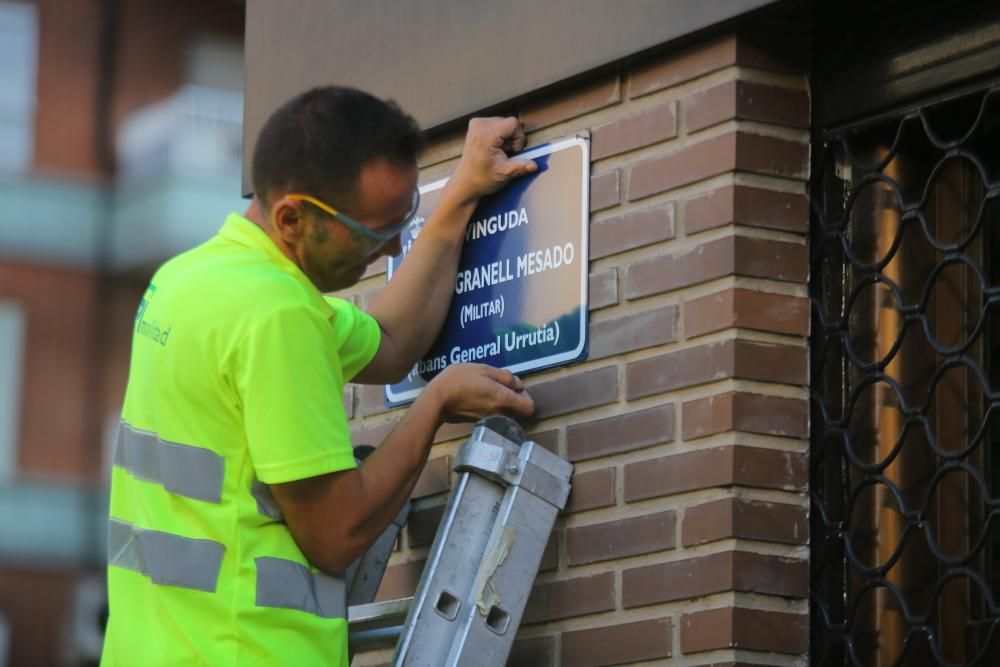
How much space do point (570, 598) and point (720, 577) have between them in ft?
1.49

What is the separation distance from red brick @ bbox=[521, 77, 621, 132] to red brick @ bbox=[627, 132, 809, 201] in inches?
7.8

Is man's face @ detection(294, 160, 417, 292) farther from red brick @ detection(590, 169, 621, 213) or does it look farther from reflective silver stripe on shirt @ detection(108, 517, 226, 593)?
reflective silver stripe on shirt @ detection(108, 517, 226, 593)

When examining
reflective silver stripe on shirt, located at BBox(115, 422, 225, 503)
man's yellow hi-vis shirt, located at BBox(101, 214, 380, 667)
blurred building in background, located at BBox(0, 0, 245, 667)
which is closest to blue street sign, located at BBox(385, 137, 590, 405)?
man's yellow hi-vis shirt, located at BBox(101, 214, 380, 667)

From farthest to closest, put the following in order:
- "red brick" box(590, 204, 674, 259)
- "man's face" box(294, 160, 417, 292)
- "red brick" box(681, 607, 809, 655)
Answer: "red brick" box(590, 204, 674, 259)
"man's face" box(294, 160, 417, 292)
"red brick" box(681, 607, 809, 655)

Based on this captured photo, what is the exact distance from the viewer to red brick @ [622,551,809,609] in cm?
397

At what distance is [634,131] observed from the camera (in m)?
4.38

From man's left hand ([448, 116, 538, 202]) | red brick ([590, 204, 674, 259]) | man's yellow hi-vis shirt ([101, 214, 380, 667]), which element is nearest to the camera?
man's yellow hi-vis shirt ([101, 214, 380, 667])

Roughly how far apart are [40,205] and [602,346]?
16.7 m

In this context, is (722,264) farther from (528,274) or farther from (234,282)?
(234,282)

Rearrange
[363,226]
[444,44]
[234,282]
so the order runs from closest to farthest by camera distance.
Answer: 1. [234,282]
2. [363,226]
3. [444,44]

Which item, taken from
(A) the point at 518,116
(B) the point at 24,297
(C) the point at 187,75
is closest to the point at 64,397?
(B) the point at 24,297

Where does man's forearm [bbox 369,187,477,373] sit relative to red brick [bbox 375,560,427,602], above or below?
above

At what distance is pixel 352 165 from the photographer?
13.3ft

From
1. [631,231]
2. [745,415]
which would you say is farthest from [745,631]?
[631,231]
